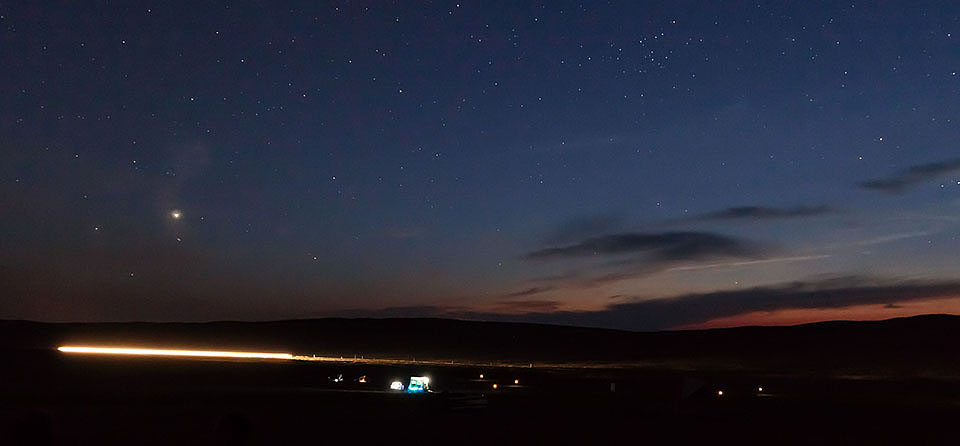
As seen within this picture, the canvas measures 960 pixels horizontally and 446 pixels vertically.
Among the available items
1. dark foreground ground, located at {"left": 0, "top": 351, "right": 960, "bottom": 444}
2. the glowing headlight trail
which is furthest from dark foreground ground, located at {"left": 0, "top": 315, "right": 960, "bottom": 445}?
the glowing headlight trail

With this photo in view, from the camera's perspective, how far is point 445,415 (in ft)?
122

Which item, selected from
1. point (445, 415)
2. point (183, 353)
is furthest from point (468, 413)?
point (183, 353)

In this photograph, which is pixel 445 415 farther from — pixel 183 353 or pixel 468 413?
pixel 183 353

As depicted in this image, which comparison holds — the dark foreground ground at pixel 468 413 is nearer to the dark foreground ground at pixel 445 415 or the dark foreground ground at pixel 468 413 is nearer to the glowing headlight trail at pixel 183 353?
the dark foreground ground at pixel 445 415

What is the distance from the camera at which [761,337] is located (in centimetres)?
18125

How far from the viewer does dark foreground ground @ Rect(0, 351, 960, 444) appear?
27219 mm

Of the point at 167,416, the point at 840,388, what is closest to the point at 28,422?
the point at 167,416

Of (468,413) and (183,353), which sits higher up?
(183,353)

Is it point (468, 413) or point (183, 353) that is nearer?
point (468, 413)

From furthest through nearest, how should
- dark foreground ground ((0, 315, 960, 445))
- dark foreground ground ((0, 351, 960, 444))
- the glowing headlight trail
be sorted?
the glowing headlight trail → dark foreground ground ((0, 315, 960, 445)) → dark foreground ground ((0, 351, 960, 444))

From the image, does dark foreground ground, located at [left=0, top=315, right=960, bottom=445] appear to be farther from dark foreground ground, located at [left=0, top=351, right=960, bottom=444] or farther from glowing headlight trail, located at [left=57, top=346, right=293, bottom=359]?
glowing headlight trail, located at [left=57, top=346, right=293, bottom=359]

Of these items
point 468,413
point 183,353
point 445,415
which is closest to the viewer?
point 445,415

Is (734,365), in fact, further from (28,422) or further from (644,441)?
(28,422)

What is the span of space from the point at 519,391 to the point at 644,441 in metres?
29.5
